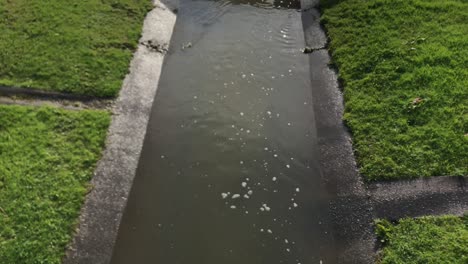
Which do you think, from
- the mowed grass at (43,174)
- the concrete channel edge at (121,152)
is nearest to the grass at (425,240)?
the concrete channel edge at (121,152)

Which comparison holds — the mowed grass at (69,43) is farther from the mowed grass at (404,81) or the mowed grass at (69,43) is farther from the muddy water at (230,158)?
the mowed grass at (404,81)

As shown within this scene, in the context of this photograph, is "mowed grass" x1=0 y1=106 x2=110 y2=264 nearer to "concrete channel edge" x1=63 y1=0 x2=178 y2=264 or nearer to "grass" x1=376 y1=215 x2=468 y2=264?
"concrete channel edge" x1=63 y1=0 x2=178 y2=264

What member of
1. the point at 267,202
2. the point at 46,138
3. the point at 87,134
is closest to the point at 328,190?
the point at 267,202

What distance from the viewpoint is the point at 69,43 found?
1889 cm

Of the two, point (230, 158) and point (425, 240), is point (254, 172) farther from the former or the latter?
point (425, 240)

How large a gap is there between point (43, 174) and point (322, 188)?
28.5ft

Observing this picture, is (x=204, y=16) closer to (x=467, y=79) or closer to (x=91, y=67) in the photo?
(x=91, y=67)

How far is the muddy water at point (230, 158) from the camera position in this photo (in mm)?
14227

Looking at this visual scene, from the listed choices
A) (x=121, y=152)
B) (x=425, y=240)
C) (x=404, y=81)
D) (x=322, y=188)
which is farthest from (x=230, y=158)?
(x=404, y=81)

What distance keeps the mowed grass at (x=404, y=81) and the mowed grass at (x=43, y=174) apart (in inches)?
351

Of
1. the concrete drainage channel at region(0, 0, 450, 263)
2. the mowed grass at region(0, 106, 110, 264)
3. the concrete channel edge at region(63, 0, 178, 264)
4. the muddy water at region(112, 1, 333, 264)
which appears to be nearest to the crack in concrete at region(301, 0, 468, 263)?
the concrete drainage channel at region(0, 0, 450, 263)

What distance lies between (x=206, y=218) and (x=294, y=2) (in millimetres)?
13267

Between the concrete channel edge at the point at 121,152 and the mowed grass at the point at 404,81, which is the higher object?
the mowed grass at the point at 404,81

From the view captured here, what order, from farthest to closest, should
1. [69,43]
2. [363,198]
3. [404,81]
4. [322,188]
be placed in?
[69,43], [404,81], [322,188], [363,198]
